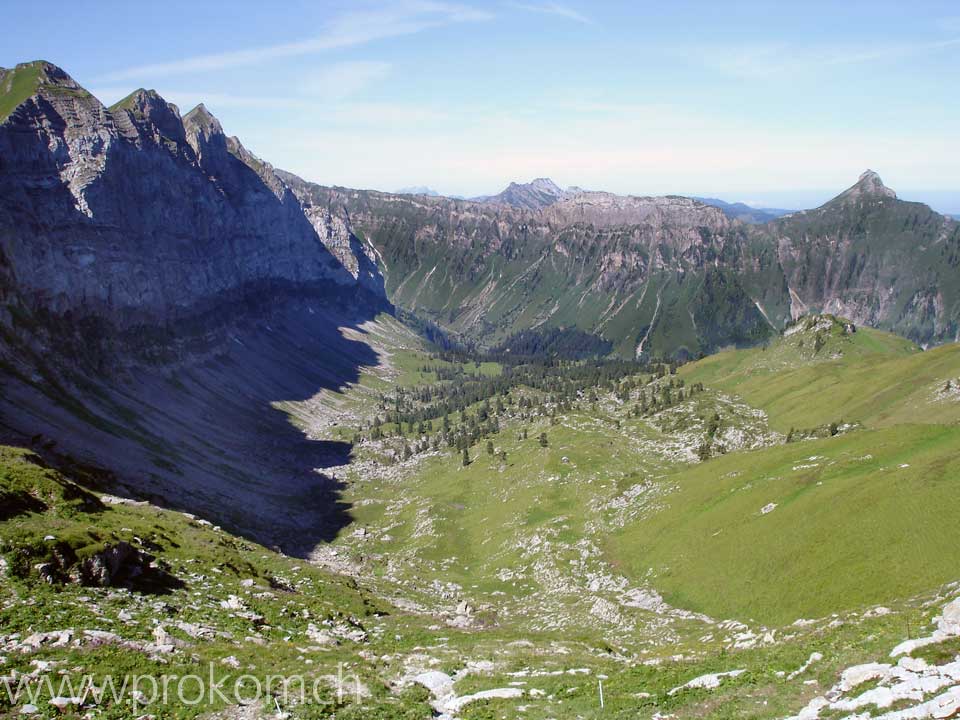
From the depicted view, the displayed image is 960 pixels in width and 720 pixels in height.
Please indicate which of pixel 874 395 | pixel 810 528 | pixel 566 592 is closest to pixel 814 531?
pixel 810 528

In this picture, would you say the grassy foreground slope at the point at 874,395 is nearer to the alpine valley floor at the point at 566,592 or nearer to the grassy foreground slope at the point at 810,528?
the alpine valley floor at the point at 566,592

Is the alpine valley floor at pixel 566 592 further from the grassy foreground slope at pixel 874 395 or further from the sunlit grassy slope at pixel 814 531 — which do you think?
the grassy foreground slope at pixel 874 395

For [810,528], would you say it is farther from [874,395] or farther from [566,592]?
[874,395]

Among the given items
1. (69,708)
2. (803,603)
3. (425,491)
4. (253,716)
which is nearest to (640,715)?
(253,716)

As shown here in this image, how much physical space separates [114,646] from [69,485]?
123ft

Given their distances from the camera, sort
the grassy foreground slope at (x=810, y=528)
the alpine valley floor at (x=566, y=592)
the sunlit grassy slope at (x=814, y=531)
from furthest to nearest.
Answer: the grassy foreground slope at (x=810, y=528), the sunlit grassy slope at (x=814, y=531), the alpine valley floor at (x=566, y=592)

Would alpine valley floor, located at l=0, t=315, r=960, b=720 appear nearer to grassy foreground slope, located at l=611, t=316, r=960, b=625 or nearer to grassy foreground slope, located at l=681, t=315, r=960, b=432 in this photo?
grassy foreground slope, located at l=611, t=316, r=960, b=625

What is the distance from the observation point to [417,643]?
189 feet

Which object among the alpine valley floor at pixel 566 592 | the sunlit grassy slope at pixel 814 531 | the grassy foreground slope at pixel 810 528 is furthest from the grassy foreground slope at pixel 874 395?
the sunlit grassy slope at pixel 814 531

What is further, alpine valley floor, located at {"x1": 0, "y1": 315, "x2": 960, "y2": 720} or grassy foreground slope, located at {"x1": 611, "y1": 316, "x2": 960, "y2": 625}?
grassy foreground slope, located at {"x1": 611, "y1": 316, "x2": 960, "y2": 625}

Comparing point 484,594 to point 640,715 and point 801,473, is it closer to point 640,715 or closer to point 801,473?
point 801,473

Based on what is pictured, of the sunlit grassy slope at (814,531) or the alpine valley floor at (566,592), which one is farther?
the sunlit grassy slope at (814,531)

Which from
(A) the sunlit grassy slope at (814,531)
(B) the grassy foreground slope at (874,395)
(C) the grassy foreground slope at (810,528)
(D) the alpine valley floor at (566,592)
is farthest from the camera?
(B) the grassy foreground slope at (874,395)

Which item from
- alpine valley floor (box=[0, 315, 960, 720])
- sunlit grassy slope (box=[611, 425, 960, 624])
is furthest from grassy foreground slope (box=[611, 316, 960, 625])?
alpine valley floor (box=[0, 315, 960, 720])
